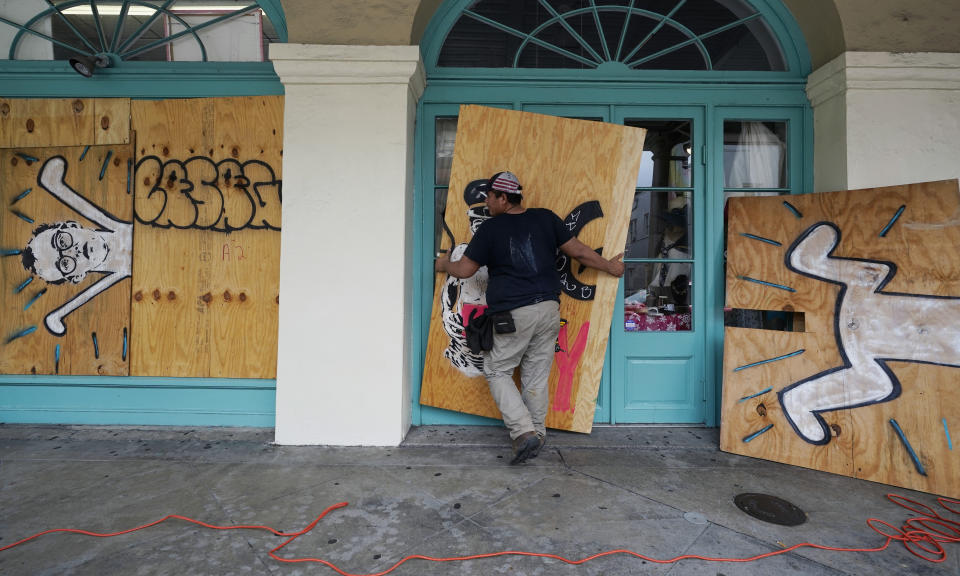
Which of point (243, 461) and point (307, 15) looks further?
point (307, 15)

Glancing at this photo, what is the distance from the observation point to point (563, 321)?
371cm

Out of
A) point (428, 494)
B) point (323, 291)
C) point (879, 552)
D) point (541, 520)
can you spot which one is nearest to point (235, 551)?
point (428, 494)

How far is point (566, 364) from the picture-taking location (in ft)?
12.2

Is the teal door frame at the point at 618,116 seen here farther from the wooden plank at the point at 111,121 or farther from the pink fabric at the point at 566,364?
the wooden plank at the point at 111,121

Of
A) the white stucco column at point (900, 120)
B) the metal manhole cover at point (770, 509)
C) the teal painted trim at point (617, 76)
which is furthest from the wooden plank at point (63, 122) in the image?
the white stucco column at point (900, 120)

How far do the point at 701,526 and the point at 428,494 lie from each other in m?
1.49

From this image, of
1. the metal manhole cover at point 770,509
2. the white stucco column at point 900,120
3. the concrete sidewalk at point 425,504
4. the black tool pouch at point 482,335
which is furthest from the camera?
the white stucco column at point 900,120

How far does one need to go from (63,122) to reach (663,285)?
5.14 metres

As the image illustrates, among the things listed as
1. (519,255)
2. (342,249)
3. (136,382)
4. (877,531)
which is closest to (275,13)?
(342,249)

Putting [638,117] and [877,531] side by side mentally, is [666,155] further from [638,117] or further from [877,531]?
[877,531]

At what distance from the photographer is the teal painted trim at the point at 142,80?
4055 mm

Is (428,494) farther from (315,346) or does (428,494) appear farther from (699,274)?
(699,274)

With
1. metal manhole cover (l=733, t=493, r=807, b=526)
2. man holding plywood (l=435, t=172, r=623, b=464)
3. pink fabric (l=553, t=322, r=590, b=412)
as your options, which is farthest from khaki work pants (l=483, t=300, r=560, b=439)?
metal manhole cover (l=733, t=493, r=807, b=526)

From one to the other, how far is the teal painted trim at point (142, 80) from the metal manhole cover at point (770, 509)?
4.41 metres
